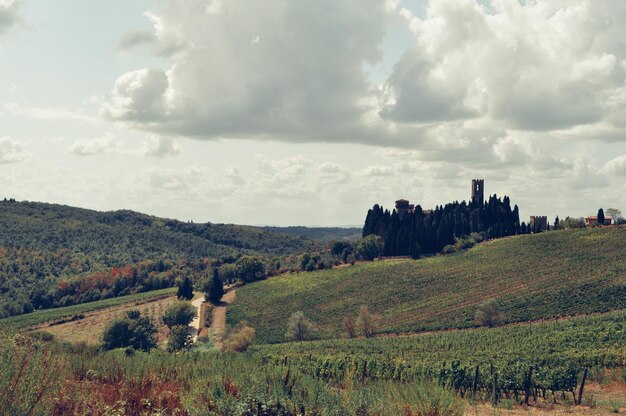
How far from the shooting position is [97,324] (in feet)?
347

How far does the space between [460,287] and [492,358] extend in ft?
183

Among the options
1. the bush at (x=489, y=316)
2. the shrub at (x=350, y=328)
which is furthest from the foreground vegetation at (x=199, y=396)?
the bush at (x=489, y=316)

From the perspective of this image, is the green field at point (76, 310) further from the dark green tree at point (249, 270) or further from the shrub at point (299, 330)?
the shrub at point (299, 330)

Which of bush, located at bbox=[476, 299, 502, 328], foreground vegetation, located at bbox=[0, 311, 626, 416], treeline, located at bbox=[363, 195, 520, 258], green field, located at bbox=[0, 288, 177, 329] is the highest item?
treeline, located at bbox=[363, 195, 520, 258]

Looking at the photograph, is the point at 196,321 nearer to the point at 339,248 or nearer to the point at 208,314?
the point at 208,314

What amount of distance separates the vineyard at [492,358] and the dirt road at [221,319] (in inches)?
810

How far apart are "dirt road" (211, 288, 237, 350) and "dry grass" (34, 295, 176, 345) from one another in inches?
338

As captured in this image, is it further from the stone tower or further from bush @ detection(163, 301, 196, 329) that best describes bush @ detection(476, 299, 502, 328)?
the stone tower

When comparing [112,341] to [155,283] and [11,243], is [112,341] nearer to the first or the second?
[155,283]

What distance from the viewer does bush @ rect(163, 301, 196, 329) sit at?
95.4 m

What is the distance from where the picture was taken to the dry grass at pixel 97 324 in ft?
310

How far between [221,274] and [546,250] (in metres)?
72.1

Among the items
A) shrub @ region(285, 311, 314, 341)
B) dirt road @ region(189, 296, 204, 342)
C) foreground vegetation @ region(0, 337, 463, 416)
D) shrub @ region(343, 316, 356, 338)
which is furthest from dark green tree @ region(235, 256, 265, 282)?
foreground vegetation @ region(0, 337, 463, 416)

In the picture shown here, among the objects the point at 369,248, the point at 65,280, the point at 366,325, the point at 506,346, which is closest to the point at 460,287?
the point at 366,325
